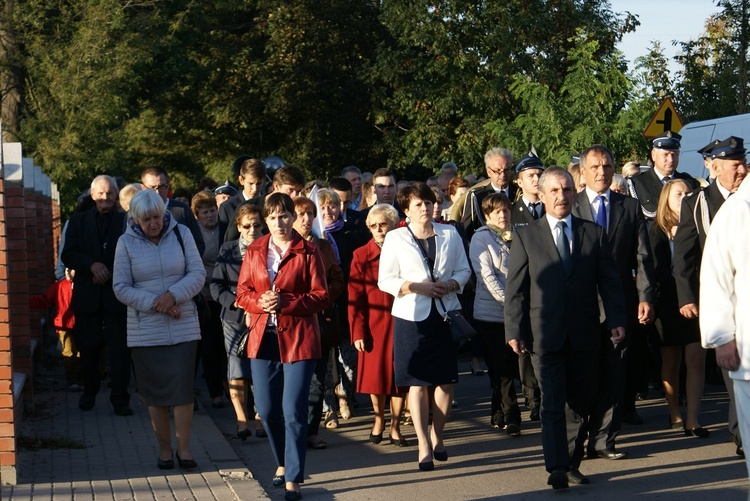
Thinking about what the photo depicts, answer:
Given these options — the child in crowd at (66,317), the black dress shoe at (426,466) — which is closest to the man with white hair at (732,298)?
the black dress shoe at (426,466)

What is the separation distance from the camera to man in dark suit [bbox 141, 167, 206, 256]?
11.2m

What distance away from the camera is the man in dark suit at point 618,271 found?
8773 mm

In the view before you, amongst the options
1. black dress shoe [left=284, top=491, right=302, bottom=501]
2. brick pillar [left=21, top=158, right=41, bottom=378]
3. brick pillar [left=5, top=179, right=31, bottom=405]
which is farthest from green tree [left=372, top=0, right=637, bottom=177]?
black dress shoe [left=284, top=491, right=302, bottom=501]

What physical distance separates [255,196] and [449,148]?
21279mm

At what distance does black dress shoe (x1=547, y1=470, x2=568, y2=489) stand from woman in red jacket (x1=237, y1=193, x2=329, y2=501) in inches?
63.5

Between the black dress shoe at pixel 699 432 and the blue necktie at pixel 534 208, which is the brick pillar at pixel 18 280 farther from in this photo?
the black dress shoe at pixel 699 432

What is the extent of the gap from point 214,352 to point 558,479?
181 inches

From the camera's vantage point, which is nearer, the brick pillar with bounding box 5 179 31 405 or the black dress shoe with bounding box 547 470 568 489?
the black dress shoe with bounding box 547 470 568 489

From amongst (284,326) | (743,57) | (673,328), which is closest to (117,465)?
(284,326)

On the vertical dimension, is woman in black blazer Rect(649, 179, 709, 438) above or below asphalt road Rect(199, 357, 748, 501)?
above

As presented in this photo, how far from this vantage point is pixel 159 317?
854 cm

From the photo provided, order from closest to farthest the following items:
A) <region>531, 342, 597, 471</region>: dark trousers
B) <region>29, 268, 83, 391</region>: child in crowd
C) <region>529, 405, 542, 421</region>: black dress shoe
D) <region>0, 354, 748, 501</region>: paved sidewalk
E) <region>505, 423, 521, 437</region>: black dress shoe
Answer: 1. <region>0, 354, 748, 501</region>: paved sidewalk
2. <region>531, 342, 597, 471</region>: dark trousers
3. <region>505, 423, 521, 437</region>: black dress shoe
4. <region>529, 405, 542, 421</region>: black dress shoe
5. <region>29, 268, 83, 391</region>: child in crowd

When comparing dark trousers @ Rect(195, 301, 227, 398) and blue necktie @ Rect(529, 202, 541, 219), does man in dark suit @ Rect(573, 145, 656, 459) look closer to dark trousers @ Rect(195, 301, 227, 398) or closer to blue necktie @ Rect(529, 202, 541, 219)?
blue necktie @ Rect(529, 202, 541, 219)

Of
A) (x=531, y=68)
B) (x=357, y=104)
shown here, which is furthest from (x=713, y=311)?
(x=357, y=104)
